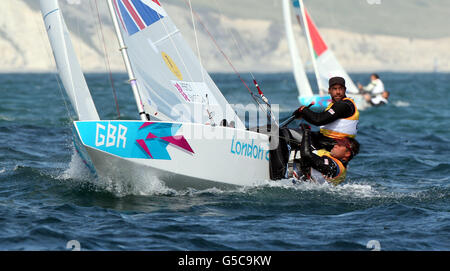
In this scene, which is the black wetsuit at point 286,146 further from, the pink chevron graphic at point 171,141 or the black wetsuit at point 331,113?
the pink chevron graphic at point 171,141

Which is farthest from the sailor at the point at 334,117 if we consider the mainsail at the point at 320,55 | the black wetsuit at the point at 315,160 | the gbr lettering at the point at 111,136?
the mainsail at the point at 320,55

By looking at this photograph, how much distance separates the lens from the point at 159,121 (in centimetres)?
773

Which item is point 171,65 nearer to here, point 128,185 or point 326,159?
point 128,185

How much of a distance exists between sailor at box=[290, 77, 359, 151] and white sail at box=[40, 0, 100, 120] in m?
2.41

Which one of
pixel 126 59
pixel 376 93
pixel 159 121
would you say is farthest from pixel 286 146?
pixel 376 93

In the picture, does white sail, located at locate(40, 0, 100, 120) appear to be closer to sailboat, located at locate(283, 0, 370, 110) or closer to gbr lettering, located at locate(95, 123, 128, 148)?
gbr lettering, located at locate(95, 123, 128, 148)

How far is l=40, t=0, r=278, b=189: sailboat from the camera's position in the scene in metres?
7.41

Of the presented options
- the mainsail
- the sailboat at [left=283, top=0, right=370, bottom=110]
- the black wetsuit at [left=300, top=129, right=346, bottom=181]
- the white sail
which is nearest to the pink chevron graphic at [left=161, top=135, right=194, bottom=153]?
the white sail

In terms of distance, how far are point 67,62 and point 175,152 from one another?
A: 156 cm

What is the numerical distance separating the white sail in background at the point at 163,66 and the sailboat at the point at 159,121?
1 centimetres

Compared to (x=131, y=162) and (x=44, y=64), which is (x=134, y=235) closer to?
(x=131, y=162)

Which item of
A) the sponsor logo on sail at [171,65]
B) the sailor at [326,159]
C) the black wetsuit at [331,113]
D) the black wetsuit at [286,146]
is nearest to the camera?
the black wetsuit at [331,113]

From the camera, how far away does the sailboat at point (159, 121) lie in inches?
292
